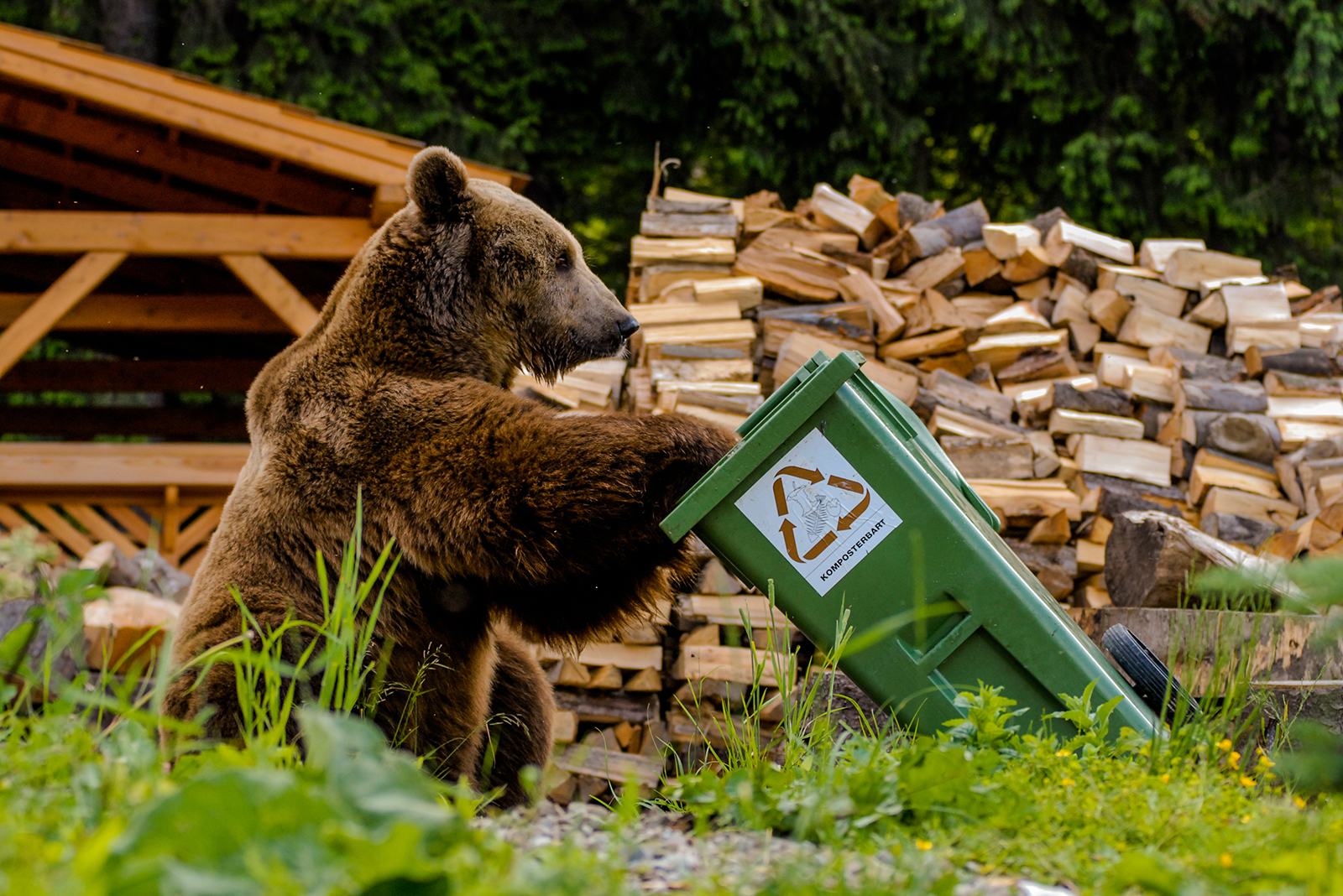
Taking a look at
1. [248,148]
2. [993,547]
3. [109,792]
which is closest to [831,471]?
[993,547]

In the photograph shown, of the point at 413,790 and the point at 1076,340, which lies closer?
the point at 413,790

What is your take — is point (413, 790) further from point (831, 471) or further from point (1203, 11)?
point (1203, 11)

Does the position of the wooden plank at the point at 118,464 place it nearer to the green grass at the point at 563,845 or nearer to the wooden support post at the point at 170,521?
the wooden support post at the point at 170,521

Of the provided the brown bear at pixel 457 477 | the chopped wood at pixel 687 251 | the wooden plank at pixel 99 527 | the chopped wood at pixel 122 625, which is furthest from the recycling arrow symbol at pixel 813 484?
the wooden plank at pixel 99 527

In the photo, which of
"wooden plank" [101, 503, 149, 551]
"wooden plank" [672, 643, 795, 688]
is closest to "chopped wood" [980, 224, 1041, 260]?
"wooden plank" [672, 643, 795, 688]

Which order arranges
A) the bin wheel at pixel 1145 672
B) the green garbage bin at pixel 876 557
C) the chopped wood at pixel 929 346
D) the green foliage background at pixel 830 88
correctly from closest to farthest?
the green garbage bin at pixel 876 557 → the bin wheel at pixel 1145 672 → the chopped wood at pixel 929 346 → the green foliage background at pixel 830 88

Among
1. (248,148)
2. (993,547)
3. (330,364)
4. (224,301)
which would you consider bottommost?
(993,547)

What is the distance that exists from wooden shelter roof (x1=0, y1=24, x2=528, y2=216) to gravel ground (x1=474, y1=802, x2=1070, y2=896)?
5.00m

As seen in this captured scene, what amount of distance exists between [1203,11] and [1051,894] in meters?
11.8

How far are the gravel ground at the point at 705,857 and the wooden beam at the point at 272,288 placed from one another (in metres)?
5.28

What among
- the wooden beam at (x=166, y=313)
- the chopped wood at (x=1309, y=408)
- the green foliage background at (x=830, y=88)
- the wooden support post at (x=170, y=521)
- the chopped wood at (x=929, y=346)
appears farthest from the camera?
the green foliage background at (x=830, y=88)

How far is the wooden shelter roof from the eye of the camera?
6.00 meters

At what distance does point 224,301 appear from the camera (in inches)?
295

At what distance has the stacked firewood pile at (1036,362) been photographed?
15.2 feet
